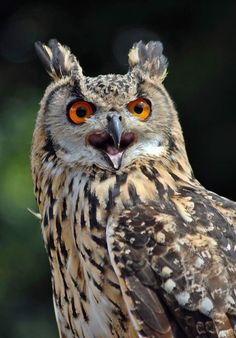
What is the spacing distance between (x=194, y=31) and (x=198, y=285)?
704 cm

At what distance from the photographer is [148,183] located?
461cm

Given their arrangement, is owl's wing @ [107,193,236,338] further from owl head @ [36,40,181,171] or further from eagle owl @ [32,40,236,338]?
owl head @ [36,40,181,171]

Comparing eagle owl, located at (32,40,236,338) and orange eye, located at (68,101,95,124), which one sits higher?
orange eye, located at (68,101,95,124)

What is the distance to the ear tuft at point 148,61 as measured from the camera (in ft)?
16.0

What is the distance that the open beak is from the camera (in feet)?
14.6

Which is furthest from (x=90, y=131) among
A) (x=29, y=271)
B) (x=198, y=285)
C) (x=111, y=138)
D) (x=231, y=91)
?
(x=231, y=91)

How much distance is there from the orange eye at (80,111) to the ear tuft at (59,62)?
0.15 meters

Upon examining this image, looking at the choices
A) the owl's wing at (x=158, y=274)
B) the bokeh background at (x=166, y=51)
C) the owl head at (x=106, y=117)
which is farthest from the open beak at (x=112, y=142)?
the bokeh background at (x=166, y=51)

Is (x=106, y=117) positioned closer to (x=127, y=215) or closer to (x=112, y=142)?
(x=112, y=142)

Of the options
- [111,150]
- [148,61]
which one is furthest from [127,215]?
[148,61]

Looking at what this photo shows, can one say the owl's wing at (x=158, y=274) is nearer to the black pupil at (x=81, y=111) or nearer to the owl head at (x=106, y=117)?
the owl head at (x=106, y=117)

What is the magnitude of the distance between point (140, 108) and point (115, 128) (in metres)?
0.27

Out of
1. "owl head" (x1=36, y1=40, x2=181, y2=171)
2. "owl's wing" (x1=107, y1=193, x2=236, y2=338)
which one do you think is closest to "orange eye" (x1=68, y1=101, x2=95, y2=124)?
"owl head" (x1=36, y1=40, x2=181, y2=171)

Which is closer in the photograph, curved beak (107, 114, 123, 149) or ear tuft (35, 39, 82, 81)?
curved beak (107, 114, 123, 149)
